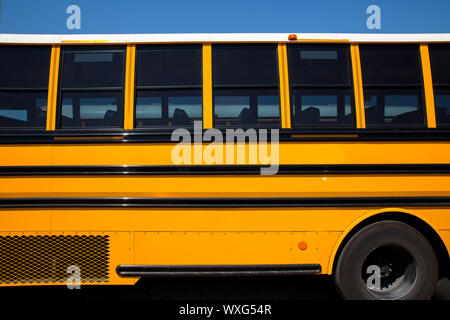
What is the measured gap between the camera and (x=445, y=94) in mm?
2742

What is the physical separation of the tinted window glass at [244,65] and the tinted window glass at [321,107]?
12.4 inches

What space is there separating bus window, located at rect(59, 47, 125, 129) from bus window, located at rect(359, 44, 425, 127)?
2.32m

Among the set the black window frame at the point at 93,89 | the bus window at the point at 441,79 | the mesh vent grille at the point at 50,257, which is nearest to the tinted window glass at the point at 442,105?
the bus window at the point at 441,79

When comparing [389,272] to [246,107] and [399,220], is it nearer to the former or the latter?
[399,220]

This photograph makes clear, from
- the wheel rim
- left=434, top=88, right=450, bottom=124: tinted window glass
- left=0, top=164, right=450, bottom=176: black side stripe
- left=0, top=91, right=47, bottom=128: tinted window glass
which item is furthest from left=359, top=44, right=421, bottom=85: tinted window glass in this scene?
left=0, top=91, right=47, bottom=128: tinted window glass

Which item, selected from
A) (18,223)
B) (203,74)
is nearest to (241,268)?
(203,74)

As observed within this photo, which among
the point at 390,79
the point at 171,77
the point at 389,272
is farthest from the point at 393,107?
the point at 171,77

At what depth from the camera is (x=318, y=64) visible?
2.74 meters

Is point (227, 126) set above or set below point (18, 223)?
above

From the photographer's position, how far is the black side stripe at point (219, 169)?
2.59 m

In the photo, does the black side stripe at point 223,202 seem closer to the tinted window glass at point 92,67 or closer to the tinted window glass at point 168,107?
the tinted window glass at point 168,107

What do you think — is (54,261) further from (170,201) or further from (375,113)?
(375,113)
